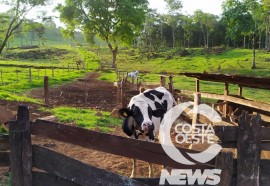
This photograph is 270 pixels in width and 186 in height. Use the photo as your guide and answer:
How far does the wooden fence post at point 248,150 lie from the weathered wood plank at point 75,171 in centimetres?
104

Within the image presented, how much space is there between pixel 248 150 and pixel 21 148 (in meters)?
2.39

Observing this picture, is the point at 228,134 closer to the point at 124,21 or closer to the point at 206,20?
the point at 124,21

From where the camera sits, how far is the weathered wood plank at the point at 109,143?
342 centimetres

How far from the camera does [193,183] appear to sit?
349 centimetres

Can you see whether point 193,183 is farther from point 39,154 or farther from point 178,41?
point 178,41

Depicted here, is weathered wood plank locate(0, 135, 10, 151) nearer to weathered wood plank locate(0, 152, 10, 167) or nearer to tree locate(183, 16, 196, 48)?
weathered wood plank locate(0, 152, 10, 167)

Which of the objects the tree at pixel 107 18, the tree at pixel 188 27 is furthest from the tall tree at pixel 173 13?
the tree at pixel 107 18

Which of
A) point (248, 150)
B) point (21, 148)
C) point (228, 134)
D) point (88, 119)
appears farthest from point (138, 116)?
point (88, 119)

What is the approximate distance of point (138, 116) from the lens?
7098mm

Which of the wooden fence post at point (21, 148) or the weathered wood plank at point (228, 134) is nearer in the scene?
the weathered wood plank at point (228, 134)

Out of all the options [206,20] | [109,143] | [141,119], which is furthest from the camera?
[206,20]

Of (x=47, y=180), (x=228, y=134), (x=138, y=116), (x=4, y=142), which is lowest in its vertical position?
(x=47, y=180)

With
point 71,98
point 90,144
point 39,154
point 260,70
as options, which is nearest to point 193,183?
point 90,144

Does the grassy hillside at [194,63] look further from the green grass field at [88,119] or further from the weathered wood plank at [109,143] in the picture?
the weathered wood plank at [109,143]
